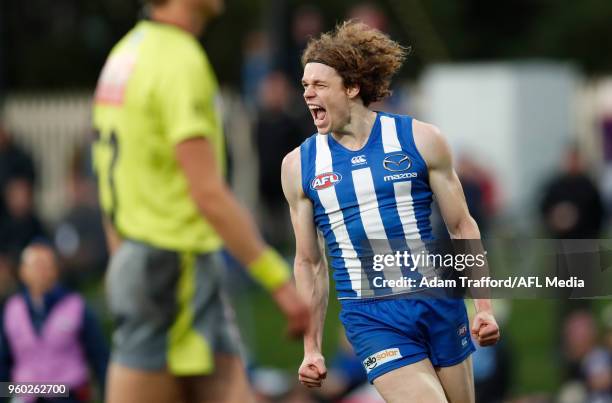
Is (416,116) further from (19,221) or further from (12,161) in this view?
(19,221)

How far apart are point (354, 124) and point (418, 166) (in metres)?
0.30

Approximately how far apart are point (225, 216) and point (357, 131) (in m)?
0.56

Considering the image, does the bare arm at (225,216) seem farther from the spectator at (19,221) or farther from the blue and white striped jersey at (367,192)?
the spectator at (19,221)

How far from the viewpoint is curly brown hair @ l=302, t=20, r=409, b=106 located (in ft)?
16.9

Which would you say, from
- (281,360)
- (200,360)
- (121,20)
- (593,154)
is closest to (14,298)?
(200,360)

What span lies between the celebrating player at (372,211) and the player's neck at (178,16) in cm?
68

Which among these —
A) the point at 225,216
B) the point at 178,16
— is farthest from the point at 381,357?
the point at 178,16

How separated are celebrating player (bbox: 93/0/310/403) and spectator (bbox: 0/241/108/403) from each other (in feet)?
10.1

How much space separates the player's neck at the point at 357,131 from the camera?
5.37 meters

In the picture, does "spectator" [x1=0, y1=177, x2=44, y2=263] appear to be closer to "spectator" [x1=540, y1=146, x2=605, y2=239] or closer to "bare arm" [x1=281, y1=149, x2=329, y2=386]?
"spectator" [x1=540, y1=146, x2=605, y2=239]

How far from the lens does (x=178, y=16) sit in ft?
18.8

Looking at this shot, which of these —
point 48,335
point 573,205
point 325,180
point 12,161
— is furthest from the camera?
point 12,161

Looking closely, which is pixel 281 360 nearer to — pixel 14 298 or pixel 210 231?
pixel 14 298

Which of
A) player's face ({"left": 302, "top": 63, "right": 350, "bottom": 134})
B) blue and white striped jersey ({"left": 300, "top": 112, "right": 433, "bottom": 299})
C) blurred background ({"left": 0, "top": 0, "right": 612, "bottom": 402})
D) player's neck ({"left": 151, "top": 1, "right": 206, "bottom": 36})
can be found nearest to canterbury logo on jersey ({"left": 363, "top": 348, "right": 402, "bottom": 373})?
blue and white striped jersey ({"left": 300, "top": 112, "right": 433, "bottom": 299})
